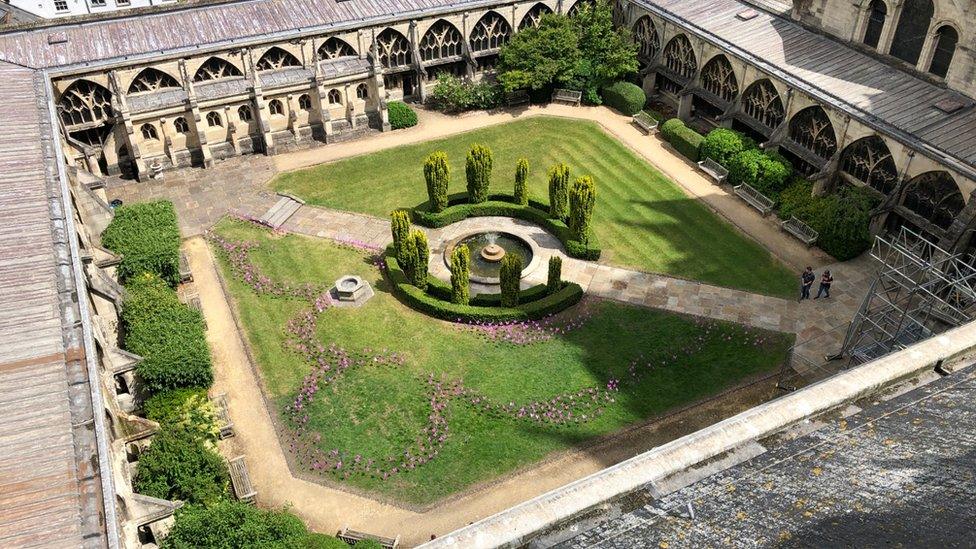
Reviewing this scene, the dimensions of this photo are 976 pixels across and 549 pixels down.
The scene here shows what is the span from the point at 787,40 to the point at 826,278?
68.1ft

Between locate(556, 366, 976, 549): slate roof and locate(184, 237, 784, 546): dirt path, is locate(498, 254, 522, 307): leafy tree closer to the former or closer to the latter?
locate(184, 237, 784, 546): dirt path

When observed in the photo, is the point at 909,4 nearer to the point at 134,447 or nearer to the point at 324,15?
the point at 324,15

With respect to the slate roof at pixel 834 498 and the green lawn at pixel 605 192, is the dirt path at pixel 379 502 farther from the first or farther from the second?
the slate roof at pixel 834 498

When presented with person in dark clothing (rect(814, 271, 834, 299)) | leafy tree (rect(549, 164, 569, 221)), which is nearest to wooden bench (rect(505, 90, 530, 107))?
leafy tree (rect(549, 164, 569, 221))

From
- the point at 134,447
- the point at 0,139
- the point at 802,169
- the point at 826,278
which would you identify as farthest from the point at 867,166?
the point at 0,139

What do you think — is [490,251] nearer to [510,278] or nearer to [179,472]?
[510,278]

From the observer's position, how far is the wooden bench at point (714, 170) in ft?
176

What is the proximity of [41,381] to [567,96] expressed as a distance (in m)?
48.4

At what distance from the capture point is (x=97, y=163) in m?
52.8

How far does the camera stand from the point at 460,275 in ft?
133

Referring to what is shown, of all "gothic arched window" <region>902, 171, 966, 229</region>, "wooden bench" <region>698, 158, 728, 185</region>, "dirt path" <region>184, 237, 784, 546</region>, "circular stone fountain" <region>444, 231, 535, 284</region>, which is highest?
"gothic arched window" <region>902, 171, 966, 229</region>

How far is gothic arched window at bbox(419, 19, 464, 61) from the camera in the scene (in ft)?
202

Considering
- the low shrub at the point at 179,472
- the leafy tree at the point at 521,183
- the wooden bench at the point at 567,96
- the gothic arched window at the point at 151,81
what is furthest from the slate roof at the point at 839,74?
the low shrub at the point at 179,472

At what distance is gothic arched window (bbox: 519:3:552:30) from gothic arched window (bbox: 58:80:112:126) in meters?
33.4
